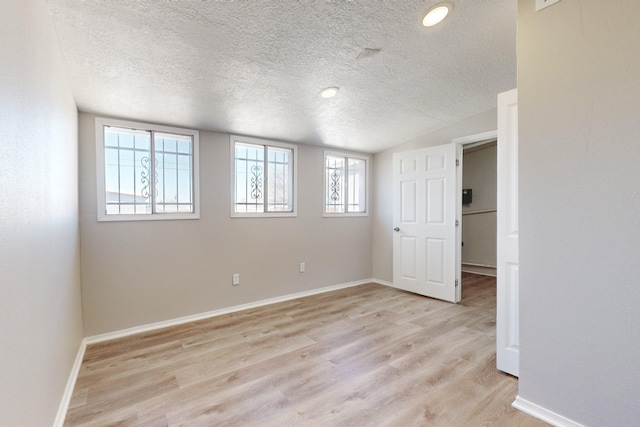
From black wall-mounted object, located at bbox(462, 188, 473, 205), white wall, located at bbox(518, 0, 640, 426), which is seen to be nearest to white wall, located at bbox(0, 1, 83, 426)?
white wall, located at bbox(518, 0, 640, 426)

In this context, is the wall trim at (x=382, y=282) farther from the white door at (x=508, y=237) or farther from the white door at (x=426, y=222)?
the white door at (x=508, y=237)

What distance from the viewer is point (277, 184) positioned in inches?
152

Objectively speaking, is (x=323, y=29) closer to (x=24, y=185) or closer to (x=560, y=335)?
(x=24, y=185)

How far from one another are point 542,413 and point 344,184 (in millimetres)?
3424

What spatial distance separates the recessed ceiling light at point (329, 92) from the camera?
258cm

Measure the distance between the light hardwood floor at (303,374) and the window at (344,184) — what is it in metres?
1.72

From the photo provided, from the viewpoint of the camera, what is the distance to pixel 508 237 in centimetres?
209

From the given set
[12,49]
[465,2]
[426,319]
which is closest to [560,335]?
[426,319]

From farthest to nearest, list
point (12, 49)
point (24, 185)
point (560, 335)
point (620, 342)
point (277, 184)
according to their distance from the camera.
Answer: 1. point (277, 184)
2. point (560, 335)
3. point (620, 342)
4. point (24, 185)
5. point (12, 49)

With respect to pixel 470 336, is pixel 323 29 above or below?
above

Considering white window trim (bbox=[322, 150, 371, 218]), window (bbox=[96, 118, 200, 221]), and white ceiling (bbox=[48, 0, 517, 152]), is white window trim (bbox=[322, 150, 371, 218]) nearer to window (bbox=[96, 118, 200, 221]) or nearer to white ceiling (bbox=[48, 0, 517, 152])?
white ceiling (bbox=[48, 0, 517, 152])

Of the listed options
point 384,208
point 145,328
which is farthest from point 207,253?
point 384,208

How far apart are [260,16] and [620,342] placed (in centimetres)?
252

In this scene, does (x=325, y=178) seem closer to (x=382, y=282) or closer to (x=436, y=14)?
(x=382, y=282)
